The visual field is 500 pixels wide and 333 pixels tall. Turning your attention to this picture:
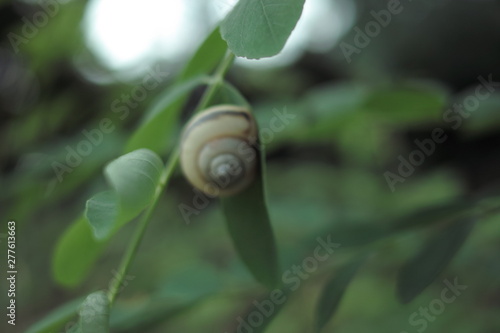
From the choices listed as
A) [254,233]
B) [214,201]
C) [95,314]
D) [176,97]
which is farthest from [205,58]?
[214,201]

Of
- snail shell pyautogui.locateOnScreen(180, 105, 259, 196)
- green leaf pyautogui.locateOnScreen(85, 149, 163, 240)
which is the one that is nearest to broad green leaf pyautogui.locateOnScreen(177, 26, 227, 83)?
snail shell pyautogui.locateOnScreen(180, 105, 259, 196)

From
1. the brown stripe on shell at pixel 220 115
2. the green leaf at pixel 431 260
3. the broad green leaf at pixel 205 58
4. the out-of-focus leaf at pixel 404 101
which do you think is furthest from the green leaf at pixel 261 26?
the out-of-focus leaf at pixel 404 101

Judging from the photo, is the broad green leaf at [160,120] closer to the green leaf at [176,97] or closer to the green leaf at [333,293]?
the green leaf at [176,97]

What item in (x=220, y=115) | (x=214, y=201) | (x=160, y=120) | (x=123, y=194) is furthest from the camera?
(x=214, y=201)

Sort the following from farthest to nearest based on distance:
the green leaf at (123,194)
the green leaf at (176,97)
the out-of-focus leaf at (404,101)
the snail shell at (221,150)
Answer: the out-of-focus leaf at (404,101) < the green leaf at (176,97) < the snail shell at (221,150) < the green leaf at (123,194)

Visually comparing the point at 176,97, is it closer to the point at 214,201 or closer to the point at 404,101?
the point at 404,101
